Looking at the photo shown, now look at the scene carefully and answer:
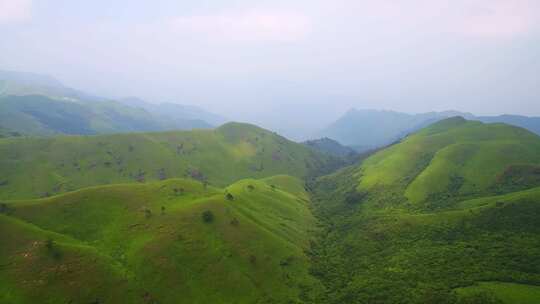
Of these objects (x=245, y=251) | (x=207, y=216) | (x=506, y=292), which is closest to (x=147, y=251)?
(x=207, y=216)

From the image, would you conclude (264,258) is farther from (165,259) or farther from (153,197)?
(153,197)

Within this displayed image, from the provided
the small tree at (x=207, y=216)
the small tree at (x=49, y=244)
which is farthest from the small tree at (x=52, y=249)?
the small tree at (x=207, y=216)

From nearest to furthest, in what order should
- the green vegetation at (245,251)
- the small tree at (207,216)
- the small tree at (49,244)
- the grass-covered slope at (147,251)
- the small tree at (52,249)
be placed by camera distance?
the grass-covered slope at (147,251) < the green vegetation at (245,251) < the small tree at (52,249) < the small tree at (49,244) < the small tree at (207,216)

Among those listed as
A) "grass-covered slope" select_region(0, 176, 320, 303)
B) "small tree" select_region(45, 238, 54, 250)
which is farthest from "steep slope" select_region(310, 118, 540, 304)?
"small tree" select_region(45, 238, 54, 250)

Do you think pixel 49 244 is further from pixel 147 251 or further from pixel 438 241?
pixel 438 241

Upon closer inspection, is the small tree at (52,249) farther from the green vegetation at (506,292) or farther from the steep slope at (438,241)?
the green vegetation at (506,292)

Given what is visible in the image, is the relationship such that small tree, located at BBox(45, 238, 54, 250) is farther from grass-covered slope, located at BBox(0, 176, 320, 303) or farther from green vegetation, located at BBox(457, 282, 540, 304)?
green vegetation, located at BBox(457, 282, 540, 304)
